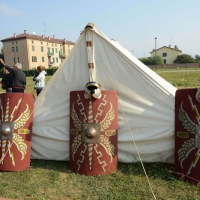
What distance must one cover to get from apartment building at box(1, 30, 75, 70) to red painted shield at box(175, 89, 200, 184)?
52752 millimetres

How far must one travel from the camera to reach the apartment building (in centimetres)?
5347

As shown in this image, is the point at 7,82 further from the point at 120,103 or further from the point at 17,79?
the point at 120,103

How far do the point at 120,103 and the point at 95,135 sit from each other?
2.10 feet

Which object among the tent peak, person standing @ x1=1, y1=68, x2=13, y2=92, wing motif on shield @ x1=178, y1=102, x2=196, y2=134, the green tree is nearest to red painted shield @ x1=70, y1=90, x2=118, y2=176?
wing motif on shield @ x1=178, y1=102, x2=196, y2=134

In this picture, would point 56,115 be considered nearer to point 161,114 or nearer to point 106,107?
point 106,107

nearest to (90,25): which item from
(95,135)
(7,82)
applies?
(95,135)

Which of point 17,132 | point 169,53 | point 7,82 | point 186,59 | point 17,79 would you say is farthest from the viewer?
point 169,53

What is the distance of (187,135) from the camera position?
112 inches

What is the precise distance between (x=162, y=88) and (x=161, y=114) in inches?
14.1

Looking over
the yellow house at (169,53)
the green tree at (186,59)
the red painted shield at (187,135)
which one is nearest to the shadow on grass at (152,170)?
the red painted shield at (187,135)

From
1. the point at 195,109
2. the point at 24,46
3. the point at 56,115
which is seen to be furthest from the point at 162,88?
the point at 24,46

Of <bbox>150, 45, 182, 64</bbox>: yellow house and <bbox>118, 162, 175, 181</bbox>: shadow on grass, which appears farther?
<bbox>150, 45, 182, 64</bbox>: yellow house

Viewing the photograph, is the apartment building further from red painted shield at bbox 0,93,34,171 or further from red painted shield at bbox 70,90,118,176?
red painted shield at bbox 70,90,118,176

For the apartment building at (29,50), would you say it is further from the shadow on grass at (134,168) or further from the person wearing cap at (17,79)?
the shadow on grass at (134,168)
